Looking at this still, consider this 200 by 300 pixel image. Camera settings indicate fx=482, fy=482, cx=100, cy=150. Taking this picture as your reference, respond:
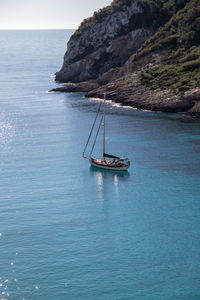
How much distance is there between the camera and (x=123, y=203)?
2810 inches

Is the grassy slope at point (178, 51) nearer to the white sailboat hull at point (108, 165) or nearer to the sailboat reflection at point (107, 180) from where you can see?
the white sailboat hull at point (108, 165)

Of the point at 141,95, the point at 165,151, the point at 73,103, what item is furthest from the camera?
the point at 73,103

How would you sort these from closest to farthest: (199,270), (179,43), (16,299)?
(16,299) < (199,270) < (179,43)

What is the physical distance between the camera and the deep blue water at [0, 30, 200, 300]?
5006 cm

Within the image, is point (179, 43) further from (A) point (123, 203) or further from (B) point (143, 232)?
(B) point (143, 232)

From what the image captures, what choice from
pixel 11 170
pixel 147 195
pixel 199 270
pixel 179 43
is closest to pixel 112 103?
pixel 179 43

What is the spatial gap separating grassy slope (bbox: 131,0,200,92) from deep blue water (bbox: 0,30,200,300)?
25681 millimetres

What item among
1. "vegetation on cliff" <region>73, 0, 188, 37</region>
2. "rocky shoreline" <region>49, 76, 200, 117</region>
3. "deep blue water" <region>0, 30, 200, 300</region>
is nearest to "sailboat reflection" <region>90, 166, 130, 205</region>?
"deep blue water" <region>0, 30, 200, 300</region>

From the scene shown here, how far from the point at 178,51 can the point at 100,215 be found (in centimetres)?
10137

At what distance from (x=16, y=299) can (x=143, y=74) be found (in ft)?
360

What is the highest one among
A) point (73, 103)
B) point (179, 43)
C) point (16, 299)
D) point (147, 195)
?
point (179, 43)

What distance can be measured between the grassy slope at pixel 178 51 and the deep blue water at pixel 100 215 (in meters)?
25.7

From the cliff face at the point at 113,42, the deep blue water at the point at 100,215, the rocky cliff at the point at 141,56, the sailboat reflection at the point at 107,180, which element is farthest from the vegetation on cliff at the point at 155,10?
the sailboat reflection at the point at 107,180

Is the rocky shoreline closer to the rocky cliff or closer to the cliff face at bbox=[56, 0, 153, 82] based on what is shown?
the rocky cliff
